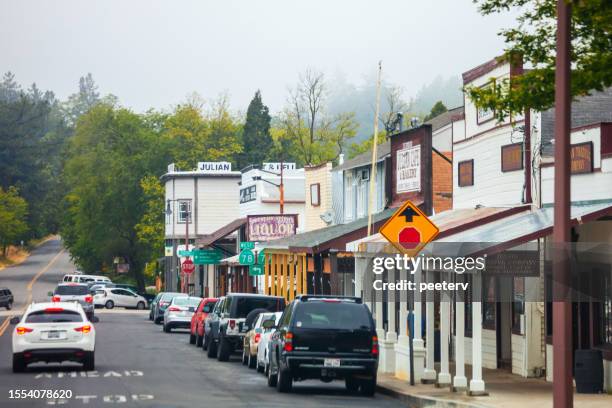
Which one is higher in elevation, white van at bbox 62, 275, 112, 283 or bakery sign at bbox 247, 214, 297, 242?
bakery sign at bbox 247, 214, 297, 242

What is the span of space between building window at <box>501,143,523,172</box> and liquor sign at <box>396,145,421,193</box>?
336 inches

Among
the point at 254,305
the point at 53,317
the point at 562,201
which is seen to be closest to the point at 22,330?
the point at 53,317

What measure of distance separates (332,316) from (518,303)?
651 cm

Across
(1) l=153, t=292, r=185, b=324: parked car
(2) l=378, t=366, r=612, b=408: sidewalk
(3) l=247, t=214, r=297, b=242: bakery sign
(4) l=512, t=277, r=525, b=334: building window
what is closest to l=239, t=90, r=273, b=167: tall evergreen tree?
(1) l=153, t=292, r=185, b=324: parked car

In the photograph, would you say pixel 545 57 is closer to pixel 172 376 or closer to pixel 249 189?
pixel 172 376

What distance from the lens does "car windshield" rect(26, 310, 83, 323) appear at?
1126 inches

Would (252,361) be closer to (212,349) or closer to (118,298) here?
(212,349)

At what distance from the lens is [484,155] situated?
31.0 meters

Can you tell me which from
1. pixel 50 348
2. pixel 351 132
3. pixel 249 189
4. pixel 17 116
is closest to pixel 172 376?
pixel 50 348

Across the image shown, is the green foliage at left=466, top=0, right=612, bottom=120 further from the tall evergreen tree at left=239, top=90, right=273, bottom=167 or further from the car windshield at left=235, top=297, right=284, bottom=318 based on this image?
the tall evergreen tree at left=239, top=90, right=273, bottom=167

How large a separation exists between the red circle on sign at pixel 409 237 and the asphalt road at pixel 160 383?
307cm

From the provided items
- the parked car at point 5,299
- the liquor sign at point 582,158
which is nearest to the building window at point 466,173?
the liquor sign at point 582,158

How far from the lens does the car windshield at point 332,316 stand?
2423 cm

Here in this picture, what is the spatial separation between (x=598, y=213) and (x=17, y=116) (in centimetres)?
14196
